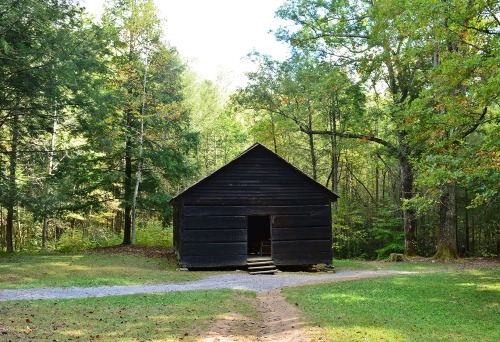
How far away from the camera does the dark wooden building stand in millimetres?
21000

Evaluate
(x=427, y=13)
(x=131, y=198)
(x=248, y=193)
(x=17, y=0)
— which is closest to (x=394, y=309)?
(x=427, y=13)

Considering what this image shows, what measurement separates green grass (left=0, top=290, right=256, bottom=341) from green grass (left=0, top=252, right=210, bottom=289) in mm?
3941

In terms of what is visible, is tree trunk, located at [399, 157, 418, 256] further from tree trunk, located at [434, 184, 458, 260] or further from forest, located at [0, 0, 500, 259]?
tree trunk, located at [434, 184, 458, 260]

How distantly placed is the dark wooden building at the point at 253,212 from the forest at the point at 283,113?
16.2 ft

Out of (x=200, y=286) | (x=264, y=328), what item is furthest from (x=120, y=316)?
(x=200, y=286)

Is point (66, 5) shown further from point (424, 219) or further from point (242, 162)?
point (424, 219)

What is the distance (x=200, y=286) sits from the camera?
52.3 ft

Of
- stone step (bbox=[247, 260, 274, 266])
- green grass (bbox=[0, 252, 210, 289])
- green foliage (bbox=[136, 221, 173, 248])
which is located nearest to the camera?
green grass (bbox=[0, 252, 210, 289])

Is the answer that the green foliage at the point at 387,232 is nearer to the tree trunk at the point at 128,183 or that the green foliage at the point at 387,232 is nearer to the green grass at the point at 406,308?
the green grass at the point at 406,308

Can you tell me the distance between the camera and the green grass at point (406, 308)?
28.7 feet

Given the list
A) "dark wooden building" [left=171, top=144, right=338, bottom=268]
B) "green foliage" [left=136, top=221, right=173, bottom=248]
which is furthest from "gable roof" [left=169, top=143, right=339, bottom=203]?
"green foliage" [left=136, top=221, right=173, bottom=248]

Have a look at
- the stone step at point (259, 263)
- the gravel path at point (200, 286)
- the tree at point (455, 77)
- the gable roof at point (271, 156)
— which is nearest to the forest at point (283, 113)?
the tree at point (455, 77)

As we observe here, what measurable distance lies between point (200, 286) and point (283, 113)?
740 inches

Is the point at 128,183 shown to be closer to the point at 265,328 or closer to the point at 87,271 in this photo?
the point at 87,271
